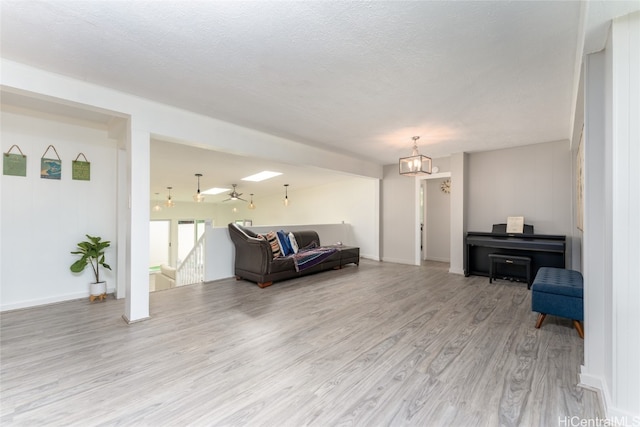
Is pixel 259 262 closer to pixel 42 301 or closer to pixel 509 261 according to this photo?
pixel 42 301

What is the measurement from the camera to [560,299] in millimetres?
2639

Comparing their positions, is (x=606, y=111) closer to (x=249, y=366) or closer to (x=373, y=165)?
(x=249, y=366)

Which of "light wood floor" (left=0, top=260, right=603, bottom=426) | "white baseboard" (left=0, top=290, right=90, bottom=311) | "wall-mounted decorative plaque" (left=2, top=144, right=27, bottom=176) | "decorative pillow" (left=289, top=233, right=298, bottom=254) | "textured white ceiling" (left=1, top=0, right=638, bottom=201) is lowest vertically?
"light wood floor" (left=0, top=260, right=603, bottom=426)

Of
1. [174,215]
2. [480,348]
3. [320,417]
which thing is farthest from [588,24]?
[174,215]

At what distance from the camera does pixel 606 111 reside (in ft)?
5.45

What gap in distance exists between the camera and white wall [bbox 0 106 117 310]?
3.26 metres

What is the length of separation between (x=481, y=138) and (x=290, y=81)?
11.1ft

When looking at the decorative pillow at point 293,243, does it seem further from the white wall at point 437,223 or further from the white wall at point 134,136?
the white wall at point 437,223

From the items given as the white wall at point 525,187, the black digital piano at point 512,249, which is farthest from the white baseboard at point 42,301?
the white wall at point 525,187

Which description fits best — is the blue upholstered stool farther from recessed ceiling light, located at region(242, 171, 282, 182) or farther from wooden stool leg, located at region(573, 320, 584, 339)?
recessed ceiling light, located at region(242, 171, 282, 182)

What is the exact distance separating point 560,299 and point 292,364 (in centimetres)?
258

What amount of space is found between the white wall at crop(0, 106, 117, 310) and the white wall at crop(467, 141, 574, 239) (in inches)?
247

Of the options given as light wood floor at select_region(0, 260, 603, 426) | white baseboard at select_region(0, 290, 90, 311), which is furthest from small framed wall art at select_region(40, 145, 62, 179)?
light wood floor at select_region(0, 260, 603, 426)

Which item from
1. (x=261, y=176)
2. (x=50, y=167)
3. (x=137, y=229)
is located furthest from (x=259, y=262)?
(x=261, y=176)
